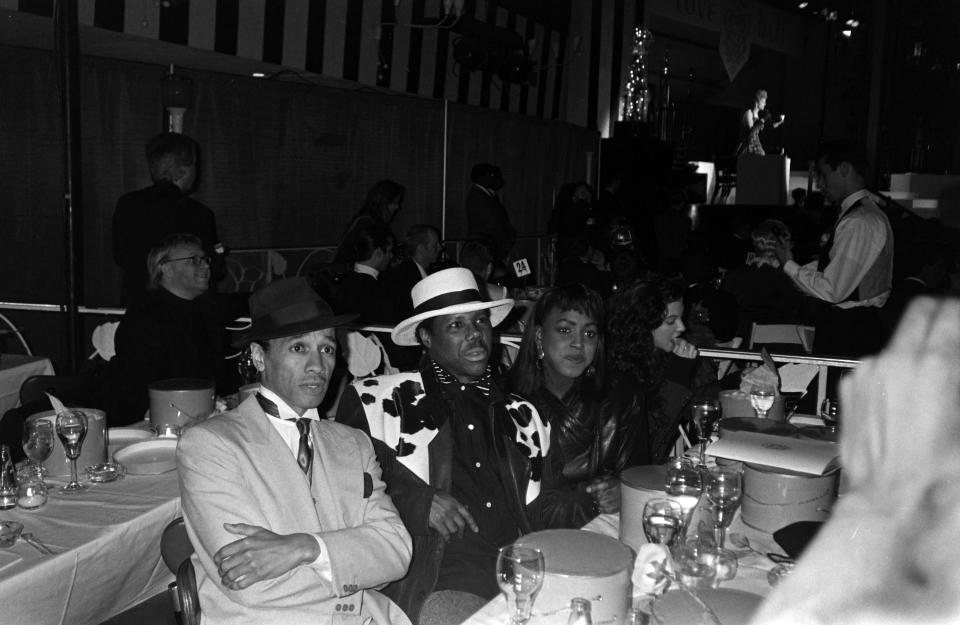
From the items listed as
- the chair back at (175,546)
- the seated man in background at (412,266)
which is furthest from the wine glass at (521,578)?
the seated man in background at (412,266)

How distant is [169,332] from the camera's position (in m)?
4.11

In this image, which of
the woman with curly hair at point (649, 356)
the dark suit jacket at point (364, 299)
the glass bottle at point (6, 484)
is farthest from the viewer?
the dark suit jacket at point (364, 299)

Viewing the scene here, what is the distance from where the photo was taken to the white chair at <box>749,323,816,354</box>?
245 inches

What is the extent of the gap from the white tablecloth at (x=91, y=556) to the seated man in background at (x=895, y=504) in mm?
2072

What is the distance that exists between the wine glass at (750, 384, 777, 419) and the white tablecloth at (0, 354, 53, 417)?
3595 mm

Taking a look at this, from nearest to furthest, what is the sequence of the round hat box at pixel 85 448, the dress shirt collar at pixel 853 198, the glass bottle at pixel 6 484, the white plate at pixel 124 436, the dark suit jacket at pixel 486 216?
the glass bottle at pixel 6 484, the round hat box at pixel 85 448, the white plate at pixel 124 436, the dress shirt collar at pixel 853 198, the dark suit jacket at pixel 486 216

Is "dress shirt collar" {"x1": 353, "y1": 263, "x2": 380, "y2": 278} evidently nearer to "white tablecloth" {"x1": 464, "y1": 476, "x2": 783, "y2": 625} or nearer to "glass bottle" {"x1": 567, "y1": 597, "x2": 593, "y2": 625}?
"white tablecloth" {"x1": 464, "y1": 476, "x2": 783, "y2": 625}

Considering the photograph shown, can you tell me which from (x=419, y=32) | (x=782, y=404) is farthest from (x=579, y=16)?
(x=782, y=404)

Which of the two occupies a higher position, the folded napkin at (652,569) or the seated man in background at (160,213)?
the seated man in background at (160,213)

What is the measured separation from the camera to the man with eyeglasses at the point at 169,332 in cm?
397

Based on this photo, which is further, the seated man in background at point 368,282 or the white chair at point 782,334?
the white chair at point 782,334

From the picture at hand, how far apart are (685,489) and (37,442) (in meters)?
1.96

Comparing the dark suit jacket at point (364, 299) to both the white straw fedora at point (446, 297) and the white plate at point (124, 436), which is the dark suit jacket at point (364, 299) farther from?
the white straw fedora at point (446, 297)

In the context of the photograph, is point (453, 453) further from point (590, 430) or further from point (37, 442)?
point (37, 442)
